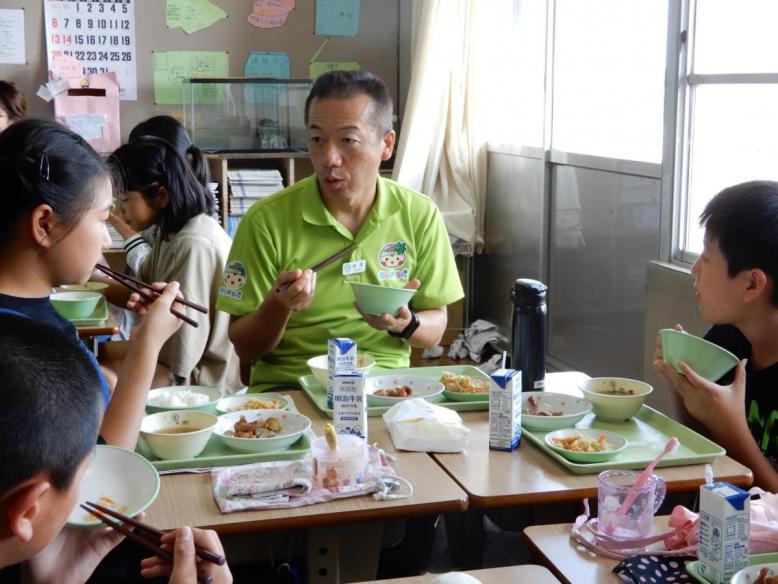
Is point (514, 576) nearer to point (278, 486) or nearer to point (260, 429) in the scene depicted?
point (278, 486)

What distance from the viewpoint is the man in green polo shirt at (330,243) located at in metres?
2.52

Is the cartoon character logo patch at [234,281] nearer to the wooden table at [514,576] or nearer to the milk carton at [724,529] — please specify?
the wooden table at [514,576]

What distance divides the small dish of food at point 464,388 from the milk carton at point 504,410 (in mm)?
273

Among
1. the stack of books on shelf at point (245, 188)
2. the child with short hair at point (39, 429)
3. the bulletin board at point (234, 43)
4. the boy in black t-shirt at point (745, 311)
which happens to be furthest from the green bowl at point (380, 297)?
the bulletin board at point (234, 43)

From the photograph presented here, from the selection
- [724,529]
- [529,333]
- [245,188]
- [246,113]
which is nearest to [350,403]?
[529,333]

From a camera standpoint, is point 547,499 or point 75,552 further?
point 547,499

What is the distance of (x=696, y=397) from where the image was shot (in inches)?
71.9

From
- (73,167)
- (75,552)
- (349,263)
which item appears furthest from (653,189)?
(75,552)

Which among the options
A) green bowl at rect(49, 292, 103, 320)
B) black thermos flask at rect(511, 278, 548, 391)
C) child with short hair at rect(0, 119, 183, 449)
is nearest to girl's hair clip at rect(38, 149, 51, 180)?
child with short hair at rect(0, 119, 183, 449)

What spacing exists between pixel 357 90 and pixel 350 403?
1.05 metres

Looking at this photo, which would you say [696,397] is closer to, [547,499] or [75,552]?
[547,499]

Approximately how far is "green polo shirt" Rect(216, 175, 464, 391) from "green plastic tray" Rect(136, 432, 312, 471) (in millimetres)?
646

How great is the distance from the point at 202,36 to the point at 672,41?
2.95m

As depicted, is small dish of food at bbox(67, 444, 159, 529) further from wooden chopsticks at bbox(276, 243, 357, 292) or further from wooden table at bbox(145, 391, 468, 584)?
wooden chopsticks at bbox(276, 243, 357, 292)
